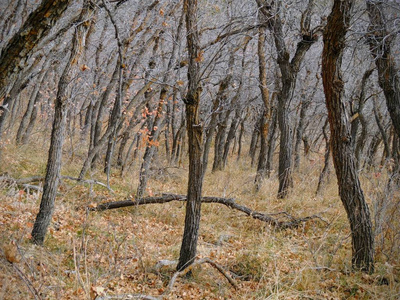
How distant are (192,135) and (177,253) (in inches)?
84.4

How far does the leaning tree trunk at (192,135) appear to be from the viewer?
4.07 metres

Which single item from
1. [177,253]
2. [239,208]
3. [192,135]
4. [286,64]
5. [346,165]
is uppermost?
[286,64]

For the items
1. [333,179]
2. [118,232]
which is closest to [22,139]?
[118,232]

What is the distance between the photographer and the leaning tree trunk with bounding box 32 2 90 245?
15.2 feet

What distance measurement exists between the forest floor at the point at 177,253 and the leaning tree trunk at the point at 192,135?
1.56 ft

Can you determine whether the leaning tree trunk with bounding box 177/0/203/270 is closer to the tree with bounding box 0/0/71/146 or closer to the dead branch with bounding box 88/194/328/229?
the tree with bounding box 0/0/71/146

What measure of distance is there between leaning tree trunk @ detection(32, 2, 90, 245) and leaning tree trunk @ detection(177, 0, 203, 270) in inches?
63.4

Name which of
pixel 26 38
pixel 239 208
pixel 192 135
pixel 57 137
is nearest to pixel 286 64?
pixel 239 208

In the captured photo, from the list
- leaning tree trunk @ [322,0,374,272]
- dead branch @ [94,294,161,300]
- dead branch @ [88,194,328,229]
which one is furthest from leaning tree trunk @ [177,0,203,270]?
dead branch @ [88,194,328,229]

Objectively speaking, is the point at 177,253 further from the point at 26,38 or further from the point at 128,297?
the point at 26,38

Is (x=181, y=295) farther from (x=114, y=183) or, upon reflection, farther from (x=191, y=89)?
(x=114, y=183)

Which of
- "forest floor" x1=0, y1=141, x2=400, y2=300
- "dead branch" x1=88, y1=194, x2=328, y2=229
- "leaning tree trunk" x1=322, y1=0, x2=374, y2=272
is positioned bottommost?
"forest floor" x1=0, y1=141, x2=400, y2=300

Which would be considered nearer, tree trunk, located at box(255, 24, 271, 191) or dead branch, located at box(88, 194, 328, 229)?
dead branch, located at box(88, 194, 328, 229)

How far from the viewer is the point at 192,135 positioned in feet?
13.8
